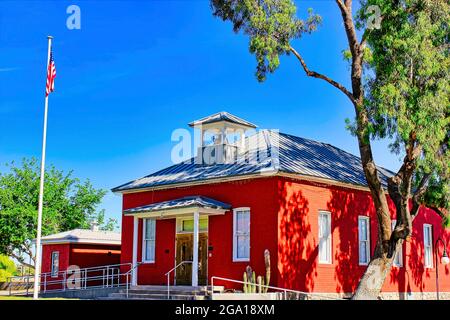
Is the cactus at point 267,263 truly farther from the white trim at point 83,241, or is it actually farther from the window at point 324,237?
the white trim at point 83,241

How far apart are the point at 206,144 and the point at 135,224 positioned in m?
4.60

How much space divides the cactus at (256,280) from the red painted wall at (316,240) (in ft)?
1.71

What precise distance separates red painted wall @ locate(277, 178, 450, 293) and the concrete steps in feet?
9.13

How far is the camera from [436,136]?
64.9 ft

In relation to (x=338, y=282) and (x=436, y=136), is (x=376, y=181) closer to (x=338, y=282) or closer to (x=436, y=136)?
(x=436, y=136)

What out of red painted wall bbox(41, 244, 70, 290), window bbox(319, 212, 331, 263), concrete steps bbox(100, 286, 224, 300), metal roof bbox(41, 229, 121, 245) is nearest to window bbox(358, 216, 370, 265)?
window bbox(319, 212, 331, 263)

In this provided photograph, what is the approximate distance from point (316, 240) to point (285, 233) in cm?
186

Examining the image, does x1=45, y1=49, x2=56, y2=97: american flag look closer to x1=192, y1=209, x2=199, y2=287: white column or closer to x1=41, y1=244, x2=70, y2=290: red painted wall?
x1=192, y1=209, x2=199, y2=287: white column

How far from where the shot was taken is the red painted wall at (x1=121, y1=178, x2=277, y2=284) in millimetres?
22906

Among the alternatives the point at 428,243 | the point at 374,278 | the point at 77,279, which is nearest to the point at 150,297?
the point at 374,278

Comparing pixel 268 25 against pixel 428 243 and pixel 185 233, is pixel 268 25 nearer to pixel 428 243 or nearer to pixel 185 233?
pixel 185 233

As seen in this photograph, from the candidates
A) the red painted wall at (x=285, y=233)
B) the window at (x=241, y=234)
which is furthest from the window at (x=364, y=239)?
the window at (x=241, y=234)

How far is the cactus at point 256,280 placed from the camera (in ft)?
70.3
